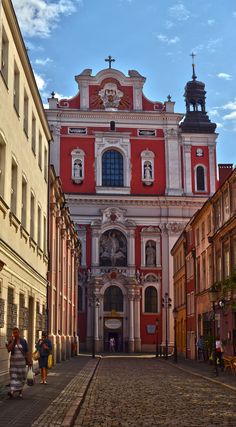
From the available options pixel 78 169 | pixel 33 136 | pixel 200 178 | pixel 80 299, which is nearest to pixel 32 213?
pixel 33 136

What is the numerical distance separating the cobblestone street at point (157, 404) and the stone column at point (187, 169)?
1637 inches

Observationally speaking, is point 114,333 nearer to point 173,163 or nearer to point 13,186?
point 173,163

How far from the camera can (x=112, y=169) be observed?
64.4 metres

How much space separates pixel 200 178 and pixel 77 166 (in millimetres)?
11647

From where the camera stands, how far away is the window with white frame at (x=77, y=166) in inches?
2494

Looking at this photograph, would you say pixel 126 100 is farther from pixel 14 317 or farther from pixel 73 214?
pixel 14 317

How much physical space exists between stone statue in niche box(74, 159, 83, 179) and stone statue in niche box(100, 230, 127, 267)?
5.87 metres

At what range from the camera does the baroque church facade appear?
61.1 meters

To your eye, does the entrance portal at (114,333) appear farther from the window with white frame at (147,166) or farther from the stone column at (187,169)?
the stone column at (187,169)

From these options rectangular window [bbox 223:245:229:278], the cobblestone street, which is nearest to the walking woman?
the cobblestone street

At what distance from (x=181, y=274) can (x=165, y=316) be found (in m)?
9.00

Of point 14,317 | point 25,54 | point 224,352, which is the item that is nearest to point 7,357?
point 14,317

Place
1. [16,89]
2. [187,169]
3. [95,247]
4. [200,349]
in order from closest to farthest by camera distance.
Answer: [16,89] < [200,349] < [95,247] < [187,169]

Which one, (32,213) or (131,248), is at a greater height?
(131,248)
